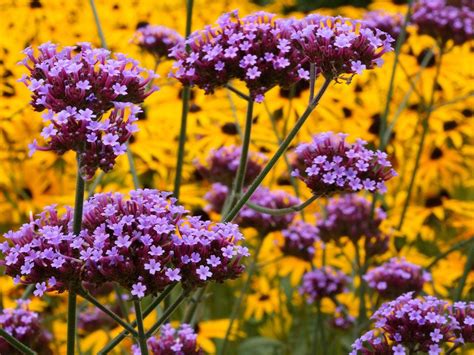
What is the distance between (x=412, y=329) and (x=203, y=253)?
37 cm

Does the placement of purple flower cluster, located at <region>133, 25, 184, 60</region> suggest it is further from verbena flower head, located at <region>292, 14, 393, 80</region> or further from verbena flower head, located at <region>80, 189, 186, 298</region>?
verbena flower head, located at <region>80, 189, 186, 298</region>

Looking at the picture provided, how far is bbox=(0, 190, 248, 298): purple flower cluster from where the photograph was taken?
1.24 metres

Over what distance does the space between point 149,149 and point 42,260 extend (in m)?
1.99

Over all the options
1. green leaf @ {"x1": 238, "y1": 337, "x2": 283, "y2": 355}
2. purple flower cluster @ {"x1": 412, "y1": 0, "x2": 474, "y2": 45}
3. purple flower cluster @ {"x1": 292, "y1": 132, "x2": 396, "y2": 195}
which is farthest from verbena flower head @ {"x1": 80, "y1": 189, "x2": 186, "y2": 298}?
purple flower cluster @ {"x1": 412, "y1": 0, "x2": 474, "y2": 45}

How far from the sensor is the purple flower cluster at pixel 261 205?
2.34 metres

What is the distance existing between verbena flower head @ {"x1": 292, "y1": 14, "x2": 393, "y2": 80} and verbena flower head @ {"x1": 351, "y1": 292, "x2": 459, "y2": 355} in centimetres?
38

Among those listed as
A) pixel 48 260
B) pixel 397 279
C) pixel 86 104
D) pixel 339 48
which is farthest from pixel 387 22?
pixel 48 260

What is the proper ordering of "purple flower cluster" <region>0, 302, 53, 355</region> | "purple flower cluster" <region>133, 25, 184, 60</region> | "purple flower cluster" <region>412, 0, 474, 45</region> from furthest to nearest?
"purple flower cluster" <region>412, 0, 474, 45</region>
"purple flower cluster" <region>133, 25, 184, 60</region>
"purple flower cluster" <region>0, 302, 53, 355</region>

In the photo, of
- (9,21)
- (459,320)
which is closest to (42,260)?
(459,320)

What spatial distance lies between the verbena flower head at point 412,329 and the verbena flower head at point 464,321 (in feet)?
0.04

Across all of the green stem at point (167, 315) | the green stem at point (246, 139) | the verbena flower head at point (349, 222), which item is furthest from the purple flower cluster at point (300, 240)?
the green stem at point (167, 315)

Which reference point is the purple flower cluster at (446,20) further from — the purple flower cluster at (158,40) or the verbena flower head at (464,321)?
the verbena flower head at (464,321)

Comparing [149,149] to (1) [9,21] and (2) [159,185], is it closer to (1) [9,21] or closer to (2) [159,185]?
(2) [159,185]

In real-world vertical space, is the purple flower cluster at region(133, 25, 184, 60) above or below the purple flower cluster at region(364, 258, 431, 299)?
above
